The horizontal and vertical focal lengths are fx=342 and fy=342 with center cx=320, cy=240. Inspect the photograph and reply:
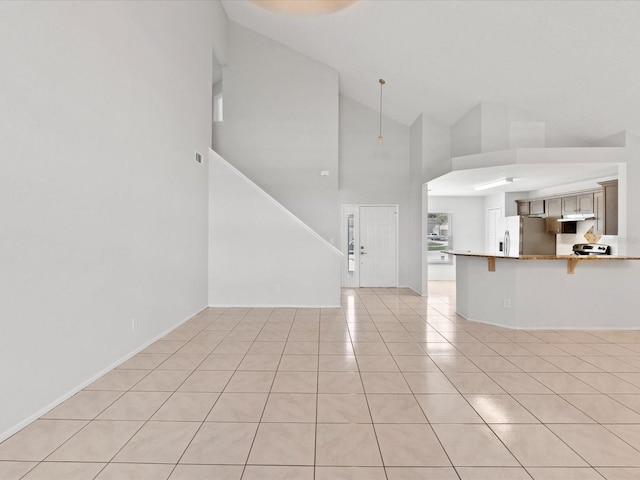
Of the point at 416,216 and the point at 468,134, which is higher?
the point at 468,134

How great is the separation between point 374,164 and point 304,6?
485 cm

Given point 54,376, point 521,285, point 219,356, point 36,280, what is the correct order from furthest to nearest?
point 521,285, point 219,356, point 54,376, point 36,280

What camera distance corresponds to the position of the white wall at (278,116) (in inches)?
286

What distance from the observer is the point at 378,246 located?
8.48 meters

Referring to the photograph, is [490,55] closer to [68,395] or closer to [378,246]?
[378,246]

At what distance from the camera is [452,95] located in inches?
242

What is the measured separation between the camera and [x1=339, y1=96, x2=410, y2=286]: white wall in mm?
8281

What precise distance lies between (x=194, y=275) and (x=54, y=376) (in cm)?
287

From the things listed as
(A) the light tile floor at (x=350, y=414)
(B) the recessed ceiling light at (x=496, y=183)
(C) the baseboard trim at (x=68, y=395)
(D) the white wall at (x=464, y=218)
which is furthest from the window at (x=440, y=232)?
(C) the baseboard trim at (x=68, y=395)

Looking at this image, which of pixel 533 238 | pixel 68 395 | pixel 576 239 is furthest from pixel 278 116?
pixel 576 239

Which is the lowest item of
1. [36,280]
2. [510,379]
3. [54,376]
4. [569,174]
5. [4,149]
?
[510,379]

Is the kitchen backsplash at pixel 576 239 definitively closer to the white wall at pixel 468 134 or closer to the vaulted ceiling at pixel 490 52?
the vaulted ceiling at pixel 490 52

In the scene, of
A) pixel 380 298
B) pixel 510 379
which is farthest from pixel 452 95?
pixel 510 379

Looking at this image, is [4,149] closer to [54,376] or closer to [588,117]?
[54,376]
